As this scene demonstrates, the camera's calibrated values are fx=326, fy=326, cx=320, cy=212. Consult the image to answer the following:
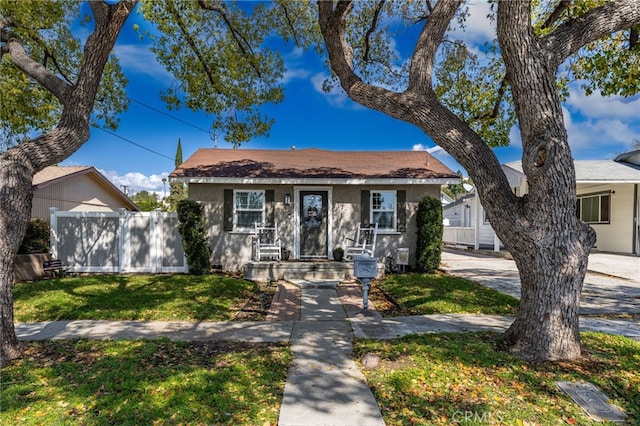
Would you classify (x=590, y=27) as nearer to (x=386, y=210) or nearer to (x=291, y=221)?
(x=386, y=210)

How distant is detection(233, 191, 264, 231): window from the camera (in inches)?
400

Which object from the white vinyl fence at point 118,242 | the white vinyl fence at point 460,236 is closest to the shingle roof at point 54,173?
the white vinyl fence at point 118,242

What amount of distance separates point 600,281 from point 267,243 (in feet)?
29.9

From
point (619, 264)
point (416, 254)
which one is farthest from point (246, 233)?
point (619, 264)

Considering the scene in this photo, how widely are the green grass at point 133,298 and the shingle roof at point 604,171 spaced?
13.3 meters

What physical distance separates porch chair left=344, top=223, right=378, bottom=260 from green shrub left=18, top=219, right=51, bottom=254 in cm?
897

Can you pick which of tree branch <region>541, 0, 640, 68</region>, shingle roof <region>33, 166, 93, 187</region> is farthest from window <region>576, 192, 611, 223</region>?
shingle roof <region>33, 166, 93, 187</region>

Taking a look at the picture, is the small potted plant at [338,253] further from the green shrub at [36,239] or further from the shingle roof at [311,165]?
the green shrub at [36,239]

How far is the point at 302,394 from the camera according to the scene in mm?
3021

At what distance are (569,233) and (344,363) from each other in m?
2.83

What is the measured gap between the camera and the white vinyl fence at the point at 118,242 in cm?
983

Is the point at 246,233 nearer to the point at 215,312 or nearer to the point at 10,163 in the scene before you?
the point at 215,312

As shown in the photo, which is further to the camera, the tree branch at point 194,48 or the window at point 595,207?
the window at point 595,207

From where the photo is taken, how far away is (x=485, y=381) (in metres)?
3.13
